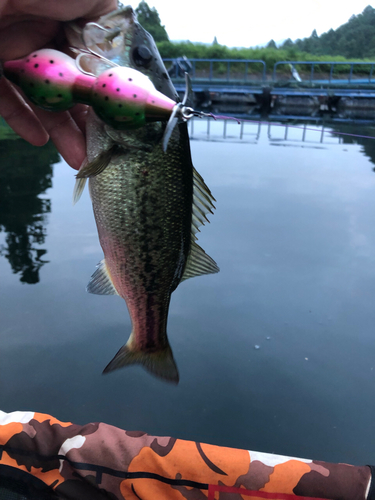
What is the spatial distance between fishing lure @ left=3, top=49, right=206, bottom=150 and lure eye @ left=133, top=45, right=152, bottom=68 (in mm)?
346

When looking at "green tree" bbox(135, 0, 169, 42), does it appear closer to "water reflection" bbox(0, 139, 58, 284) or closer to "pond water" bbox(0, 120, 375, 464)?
"water reflection" bbox(0, 139, 58, 284)

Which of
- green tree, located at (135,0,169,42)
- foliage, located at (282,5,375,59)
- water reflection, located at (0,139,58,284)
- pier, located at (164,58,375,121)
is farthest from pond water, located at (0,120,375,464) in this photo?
green tree, located at (135,0,169,42)

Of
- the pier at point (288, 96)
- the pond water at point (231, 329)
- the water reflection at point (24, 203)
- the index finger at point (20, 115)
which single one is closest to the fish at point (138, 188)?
the index finger at point (20, 115)

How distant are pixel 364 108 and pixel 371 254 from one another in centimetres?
1680

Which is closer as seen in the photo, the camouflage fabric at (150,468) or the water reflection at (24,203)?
the camouflage fabric at (150,468)

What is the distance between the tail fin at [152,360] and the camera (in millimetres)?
1550

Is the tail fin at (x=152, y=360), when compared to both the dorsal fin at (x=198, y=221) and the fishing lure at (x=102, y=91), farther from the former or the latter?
the fishing lure at (x=102, y=91)

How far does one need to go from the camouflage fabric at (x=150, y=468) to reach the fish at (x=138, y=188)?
0.62m

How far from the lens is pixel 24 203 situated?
18.4ft

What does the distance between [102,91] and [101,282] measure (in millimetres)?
784

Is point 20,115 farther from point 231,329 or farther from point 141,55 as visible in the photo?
point 231,329

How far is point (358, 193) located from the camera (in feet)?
20.0

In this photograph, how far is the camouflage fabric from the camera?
1702mm

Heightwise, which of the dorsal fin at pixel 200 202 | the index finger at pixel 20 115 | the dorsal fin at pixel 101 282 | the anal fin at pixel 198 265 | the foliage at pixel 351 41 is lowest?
the dorsal fin at pixel 101 282
